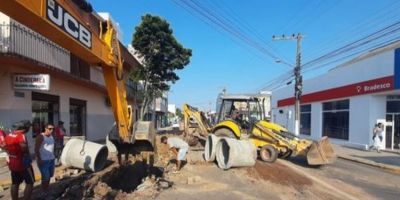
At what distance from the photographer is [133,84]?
41.5 meters

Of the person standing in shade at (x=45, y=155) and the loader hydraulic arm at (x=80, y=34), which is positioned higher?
the loader hydraulic arm at (x=80, y=34)

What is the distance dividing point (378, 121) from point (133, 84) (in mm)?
22173

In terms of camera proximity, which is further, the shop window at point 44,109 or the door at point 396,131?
the door at point 396,131

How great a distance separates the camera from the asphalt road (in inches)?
493

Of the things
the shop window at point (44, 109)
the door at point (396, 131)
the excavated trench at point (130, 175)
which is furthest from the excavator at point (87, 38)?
the door at point (396, 131)

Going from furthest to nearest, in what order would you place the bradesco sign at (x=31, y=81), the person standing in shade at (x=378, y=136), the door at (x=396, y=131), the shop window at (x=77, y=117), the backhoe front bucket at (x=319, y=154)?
the door at (x=396, y=131) < the shop window at (x=77, y=117) < the person standing in shade at (x=378, y=136) < the bradesco sign at (x=31, y=81) < the backhoe front bucket at (x=319, y=154)

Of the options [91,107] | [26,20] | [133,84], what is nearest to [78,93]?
[91,107]

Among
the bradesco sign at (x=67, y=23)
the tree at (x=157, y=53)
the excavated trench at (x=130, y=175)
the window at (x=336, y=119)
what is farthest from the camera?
the tree at (x=157, y=53)

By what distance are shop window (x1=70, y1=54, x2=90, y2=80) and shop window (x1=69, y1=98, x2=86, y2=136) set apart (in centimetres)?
154

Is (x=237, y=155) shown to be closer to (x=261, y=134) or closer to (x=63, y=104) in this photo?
(x=261, y=134)

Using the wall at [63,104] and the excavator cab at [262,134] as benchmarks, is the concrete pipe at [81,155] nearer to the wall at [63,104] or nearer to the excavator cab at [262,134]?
the wall at [63,104]

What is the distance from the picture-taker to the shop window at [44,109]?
66.4 feet

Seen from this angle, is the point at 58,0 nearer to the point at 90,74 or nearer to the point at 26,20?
the point at 26,20

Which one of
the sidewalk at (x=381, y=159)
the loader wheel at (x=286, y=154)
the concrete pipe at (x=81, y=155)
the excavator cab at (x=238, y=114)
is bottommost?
the sidewalk at (x=381, y=159)
